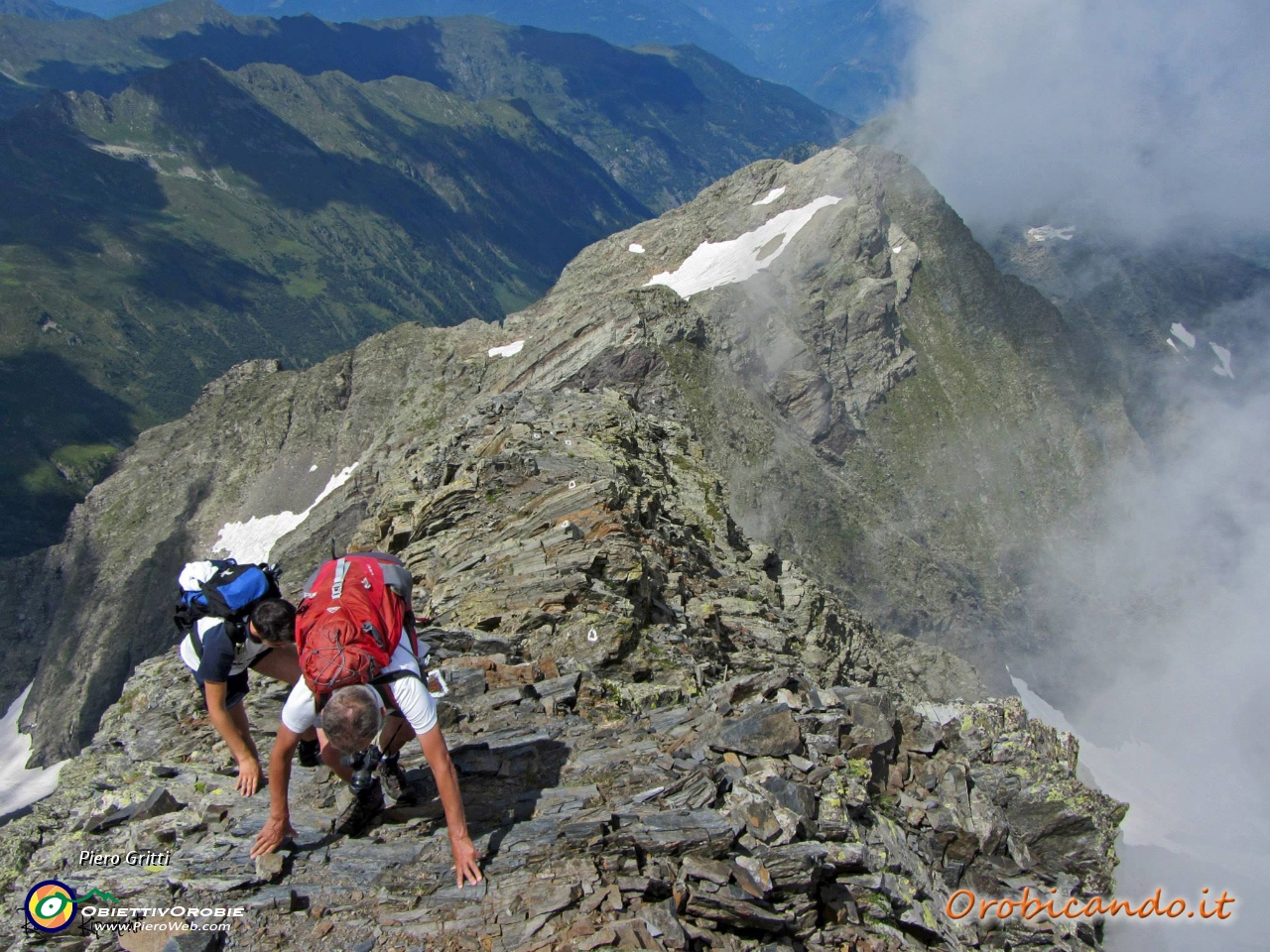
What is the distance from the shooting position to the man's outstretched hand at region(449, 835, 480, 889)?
33.9ft

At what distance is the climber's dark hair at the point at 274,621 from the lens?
1166cm

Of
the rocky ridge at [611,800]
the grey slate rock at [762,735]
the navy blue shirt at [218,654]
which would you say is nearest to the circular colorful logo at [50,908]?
the rocky ridge at [611,800]

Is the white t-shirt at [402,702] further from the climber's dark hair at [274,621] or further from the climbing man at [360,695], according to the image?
the climber's dark hair at [274,621]

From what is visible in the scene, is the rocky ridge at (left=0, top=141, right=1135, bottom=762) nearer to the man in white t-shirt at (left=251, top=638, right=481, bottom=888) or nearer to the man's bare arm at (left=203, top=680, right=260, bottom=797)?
the man's bare arm at (left=203, top=680, right=260, bottom=797)

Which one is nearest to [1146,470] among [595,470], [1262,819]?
[1262,819]

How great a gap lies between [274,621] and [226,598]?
0.94 meters

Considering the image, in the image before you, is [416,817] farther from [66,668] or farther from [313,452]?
[66,668]

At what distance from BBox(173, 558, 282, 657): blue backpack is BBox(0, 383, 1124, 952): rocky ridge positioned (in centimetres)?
250

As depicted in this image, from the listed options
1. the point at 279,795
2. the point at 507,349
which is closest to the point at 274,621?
the point at 279,795

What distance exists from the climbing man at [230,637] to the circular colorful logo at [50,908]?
7.82ft

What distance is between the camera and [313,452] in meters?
118

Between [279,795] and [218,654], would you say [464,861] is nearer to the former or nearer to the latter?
[279,795]

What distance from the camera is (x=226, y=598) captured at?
1203 cm

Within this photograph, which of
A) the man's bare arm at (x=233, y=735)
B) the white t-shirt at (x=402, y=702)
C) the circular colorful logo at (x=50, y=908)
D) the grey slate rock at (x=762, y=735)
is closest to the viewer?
the white t-shirt at (x=402, y=702)
